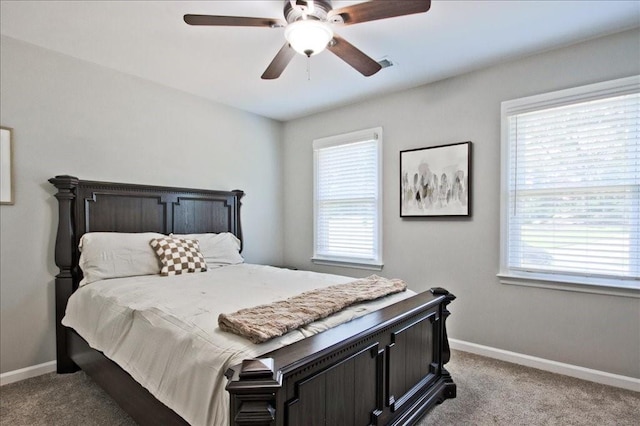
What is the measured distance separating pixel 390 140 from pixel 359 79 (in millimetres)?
747

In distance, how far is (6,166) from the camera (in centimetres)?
252

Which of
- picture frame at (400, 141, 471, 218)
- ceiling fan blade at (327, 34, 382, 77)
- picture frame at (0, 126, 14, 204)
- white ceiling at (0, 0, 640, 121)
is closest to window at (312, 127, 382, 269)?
picture frame at (400, 141, 471, 218)

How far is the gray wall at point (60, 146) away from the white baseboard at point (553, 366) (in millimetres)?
3168

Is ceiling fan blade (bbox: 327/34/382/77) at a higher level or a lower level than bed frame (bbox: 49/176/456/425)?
higher

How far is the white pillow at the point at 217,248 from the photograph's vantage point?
11.0ft

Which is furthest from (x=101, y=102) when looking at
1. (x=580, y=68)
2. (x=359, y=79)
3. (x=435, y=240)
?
(x=580, y=68)

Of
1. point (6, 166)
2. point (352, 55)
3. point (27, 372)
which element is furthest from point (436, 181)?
point (27, 372)

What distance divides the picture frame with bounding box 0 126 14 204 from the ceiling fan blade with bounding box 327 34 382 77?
249 centimetres

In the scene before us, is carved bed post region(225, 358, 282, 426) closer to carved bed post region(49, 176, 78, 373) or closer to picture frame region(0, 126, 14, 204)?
carved bed post region(49, 176, 78, 373)

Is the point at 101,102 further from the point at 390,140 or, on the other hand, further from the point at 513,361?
the point at 513,361

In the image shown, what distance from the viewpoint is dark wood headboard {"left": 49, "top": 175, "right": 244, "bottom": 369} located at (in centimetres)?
271

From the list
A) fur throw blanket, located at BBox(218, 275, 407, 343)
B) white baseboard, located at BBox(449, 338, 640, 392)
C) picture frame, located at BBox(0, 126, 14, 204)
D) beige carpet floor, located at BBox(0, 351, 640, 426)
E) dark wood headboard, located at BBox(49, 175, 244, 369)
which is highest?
picture frame, located at BBox(0, 126, 14, 204)

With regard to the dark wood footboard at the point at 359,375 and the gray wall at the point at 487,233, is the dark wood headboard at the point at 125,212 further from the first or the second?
the dark wood footboard at the point at 359,375

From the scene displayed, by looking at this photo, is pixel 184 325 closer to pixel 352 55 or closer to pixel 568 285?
pixel 352 55
